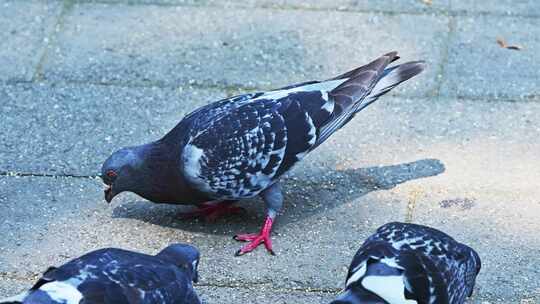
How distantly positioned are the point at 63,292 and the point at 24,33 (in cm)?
356

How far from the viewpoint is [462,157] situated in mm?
6648

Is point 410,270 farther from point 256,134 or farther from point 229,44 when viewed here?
point 229,44

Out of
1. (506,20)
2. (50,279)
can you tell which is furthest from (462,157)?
(50,279)

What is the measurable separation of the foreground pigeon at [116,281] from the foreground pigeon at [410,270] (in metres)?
0.70

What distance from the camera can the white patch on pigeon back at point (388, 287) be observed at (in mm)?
4754

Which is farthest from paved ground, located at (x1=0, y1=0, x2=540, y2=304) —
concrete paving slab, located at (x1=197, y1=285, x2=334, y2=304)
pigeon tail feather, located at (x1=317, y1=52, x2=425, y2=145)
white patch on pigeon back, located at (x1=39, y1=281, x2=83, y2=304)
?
white patch on pigeon back, located at (x1=39, y1=281, x2=83, y2=304)

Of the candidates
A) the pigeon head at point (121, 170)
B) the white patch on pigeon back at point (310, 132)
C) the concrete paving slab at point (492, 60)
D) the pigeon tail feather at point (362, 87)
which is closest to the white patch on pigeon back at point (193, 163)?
the pigeon head at point (121, 170)

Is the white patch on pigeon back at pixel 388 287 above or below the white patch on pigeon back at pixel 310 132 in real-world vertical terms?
below

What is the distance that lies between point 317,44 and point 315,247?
2.21 metres

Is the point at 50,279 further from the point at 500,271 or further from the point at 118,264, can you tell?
the point at 500,271

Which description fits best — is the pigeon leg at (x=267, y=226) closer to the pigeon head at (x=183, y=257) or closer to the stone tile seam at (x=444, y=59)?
the pigeon head at (x=183, y=257)

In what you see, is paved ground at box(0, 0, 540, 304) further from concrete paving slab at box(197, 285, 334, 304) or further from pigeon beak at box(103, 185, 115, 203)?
pigeon beak at box(103, 185, 115, 203)

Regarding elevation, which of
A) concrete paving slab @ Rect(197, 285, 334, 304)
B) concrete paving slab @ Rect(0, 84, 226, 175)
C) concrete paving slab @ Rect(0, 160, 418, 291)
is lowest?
concrete paving slab @ Rect(197, 285, 334, 304)

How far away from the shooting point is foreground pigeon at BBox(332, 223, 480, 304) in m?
4.79
